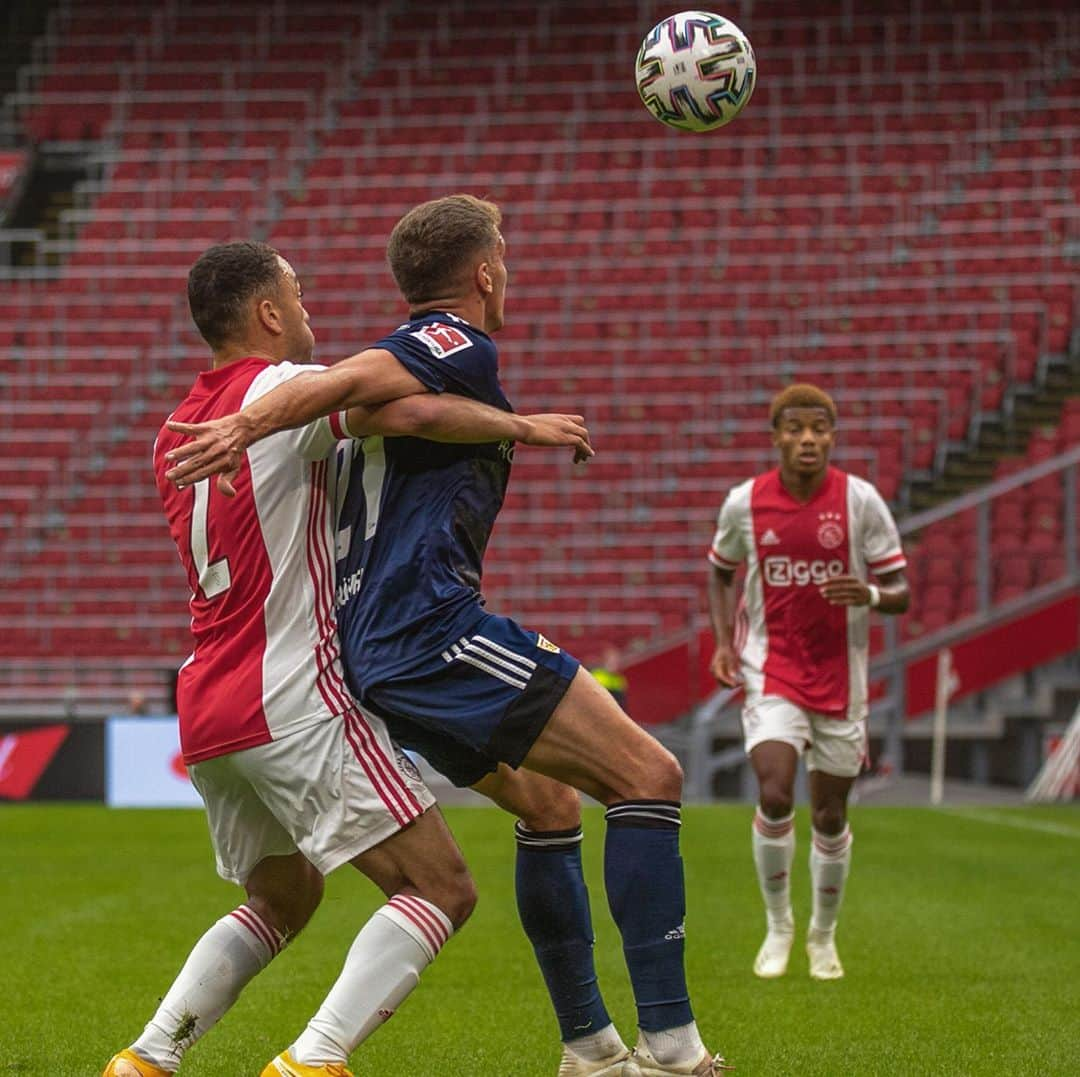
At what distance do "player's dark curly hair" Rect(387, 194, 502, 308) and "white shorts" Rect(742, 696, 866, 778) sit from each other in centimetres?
344

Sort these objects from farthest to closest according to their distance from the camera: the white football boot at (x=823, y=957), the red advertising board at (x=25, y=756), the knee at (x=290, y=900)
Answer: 1. the red advertising board at (x=25, y=756)
2. the white football boot at (x=823, y=957)
3. the knee at (x=290, y=900)

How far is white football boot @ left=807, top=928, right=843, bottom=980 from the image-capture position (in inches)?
289

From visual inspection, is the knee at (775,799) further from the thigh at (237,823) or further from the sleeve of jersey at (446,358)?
the sleeve of jersey at (446,358)

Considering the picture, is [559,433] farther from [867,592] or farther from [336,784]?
[867,592]

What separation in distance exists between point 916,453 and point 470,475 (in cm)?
1758

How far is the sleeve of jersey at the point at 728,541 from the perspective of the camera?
8016 millimetres

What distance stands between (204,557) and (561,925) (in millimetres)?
1287

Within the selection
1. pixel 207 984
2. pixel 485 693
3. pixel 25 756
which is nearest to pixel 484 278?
pixel 485 693

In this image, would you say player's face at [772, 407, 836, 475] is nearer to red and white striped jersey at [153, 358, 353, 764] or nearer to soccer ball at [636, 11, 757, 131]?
soccer ball at [636, 11, 757, 131]

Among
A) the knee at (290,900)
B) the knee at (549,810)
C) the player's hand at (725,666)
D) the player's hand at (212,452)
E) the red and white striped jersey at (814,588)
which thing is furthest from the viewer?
the player's hand at (725,666)

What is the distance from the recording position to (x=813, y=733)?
7707mm

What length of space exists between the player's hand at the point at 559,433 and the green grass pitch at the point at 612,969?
183 centimetres

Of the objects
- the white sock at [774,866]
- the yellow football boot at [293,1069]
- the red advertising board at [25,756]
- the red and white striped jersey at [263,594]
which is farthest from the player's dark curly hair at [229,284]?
the red advertising board at [25,756]

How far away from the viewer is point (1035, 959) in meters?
7.84
